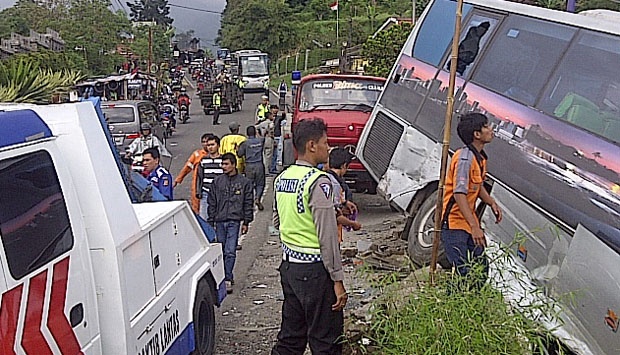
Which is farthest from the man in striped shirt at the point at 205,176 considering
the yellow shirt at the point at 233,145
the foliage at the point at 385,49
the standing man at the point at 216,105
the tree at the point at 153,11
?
the tree at the point at 153,11

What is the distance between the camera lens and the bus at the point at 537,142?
4.86 m

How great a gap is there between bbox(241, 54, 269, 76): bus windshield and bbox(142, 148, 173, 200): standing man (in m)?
40.9

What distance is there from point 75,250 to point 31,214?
35cm

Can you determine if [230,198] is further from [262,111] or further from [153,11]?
[153,11]

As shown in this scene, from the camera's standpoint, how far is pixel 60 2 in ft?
178

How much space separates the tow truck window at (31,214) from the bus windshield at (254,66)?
151 feet

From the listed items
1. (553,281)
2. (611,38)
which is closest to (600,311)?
(553,281)

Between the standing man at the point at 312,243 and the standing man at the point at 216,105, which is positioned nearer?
the standing man at the point at 312,243

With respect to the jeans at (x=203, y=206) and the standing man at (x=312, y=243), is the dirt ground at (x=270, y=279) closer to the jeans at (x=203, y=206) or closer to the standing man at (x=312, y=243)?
the standing man at (x=312, y=243)

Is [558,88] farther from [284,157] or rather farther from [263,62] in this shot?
[263,62]

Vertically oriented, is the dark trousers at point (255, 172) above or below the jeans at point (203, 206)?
below

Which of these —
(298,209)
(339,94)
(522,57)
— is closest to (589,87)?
(522,57)

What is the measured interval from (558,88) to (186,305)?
10.7 feet

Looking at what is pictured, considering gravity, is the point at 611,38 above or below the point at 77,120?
above
